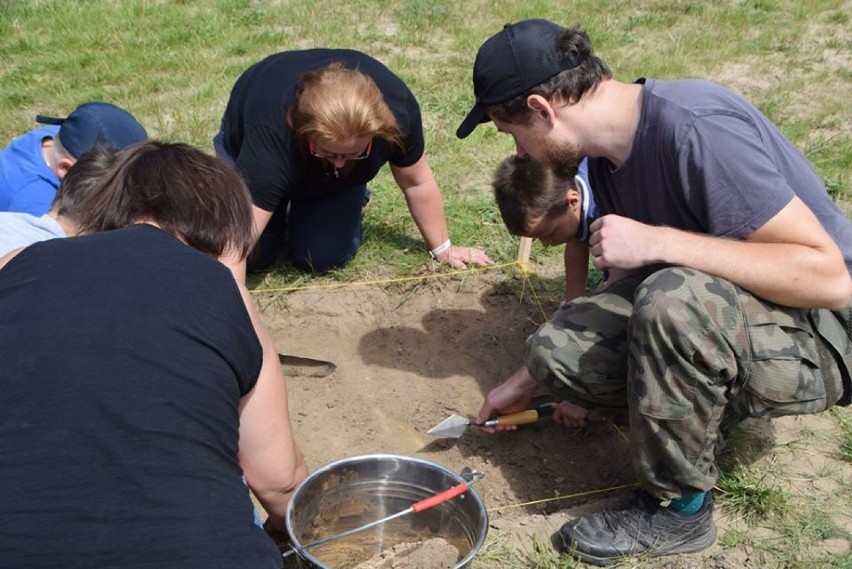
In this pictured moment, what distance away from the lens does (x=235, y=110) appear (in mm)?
3967

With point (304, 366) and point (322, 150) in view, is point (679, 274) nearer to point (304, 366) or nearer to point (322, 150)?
point (322, 150)

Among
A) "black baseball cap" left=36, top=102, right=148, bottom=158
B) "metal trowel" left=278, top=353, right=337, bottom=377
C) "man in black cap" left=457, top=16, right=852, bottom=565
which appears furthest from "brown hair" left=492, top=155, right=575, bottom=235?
"black baseball cap" left=36, top=102, right=148, bottom=158

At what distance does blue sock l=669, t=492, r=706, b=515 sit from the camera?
2.67 meters

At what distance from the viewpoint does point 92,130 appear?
3.43 metres

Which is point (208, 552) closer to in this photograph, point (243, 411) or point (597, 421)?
point (243, 411)

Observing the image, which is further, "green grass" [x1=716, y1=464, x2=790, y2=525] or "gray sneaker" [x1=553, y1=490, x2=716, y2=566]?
"green grass" [x1=716, y1=464, x2=790, y2=525]

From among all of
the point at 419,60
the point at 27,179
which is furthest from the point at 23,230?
the point at 419,60

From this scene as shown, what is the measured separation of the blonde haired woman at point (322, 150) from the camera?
11.5 ft

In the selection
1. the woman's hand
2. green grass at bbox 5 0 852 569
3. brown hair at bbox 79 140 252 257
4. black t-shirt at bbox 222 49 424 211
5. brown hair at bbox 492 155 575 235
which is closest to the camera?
brown hair at bbox 79 140 252 257

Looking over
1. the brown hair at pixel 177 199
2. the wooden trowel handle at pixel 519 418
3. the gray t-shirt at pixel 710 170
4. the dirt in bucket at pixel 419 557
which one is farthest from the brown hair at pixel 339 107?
the dirt in bucket at pixel 419 557

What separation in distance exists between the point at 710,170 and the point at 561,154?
455 mm

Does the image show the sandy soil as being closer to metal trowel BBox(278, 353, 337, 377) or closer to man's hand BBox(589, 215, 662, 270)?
metal trowel BBox(278, 353, 337, 377)

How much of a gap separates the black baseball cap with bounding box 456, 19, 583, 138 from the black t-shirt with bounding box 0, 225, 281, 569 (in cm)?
117

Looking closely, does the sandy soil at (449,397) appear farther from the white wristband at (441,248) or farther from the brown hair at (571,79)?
the brown hair at (571,79)
